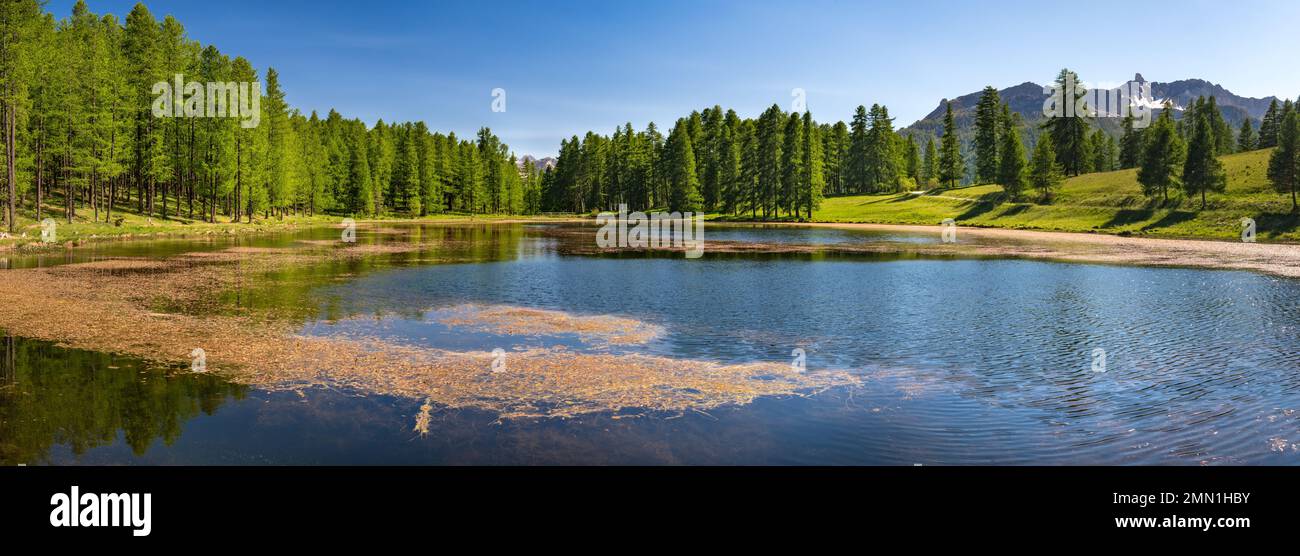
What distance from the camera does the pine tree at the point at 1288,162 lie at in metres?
73.6

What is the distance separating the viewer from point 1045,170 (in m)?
104

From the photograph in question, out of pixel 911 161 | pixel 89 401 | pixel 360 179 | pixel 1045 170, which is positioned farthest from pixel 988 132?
pixel 89 401

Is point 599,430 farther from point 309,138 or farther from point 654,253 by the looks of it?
point 309,138

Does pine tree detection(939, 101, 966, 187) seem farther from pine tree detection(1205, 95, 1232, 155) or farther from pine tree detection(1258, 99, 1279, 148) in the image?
pine tree detection(1258, 99, 1279, 148)

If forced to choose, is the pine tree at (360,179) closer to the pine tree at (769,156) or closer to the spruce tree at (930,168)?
the pine tree at (769,156)

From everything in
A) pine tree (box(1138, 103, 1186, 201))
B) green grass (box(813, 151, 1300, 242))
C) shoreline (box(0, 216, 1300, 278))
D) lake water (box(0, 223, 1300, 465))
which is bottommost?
lake water (box(0, 223, 1300, 465))

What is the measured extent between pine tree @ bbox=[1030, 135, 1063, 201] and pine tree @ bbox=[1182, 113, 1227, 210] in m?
19.9

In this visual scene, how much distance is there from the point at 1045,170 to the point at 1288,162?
31182 millimetres

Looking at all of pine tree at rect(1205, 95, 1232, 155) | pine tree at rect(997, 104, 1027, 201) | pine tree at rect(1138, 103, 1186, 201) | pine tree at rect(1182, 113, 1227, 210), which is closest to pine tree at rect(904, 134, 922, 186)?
pine tree at rect(997, 104, 1027, 201)

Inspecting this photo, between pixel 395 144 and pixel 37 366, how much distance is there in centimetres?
13225

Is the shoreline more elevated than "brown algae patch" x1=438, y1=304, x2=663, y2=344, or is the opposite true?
the shoreline

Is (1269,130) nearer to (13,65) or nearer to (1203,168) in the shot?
(1203,168)

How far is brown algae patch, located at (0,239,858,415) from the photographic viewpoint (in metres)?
14.2
